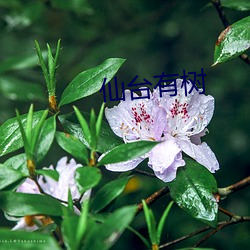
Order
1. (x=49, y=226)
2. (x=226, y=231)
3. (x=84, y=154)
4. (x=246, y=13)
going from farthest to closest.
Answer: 1. (x=226, y=231)
2. (x=246, y=13)
3. (x=49, y=226)
4. (x=84, y=154)

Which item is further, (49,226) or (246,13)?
(246,13)

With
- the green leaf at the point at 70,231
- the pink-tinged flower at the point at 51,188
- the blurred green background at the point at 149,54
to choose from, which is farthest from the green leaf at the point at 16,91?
the green leaf at the point at 70,231

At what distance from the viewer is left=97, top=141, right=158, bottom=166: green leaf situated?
1.04 metres

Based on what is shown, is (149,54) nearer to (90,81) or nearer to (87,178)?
(90,81)

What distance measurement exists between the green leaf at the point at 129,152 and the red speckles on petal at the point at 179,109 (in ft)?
0.86

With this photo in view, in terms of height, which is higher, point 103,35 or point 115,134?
point 103,35

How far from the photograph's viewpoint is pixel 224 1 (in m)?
1.50

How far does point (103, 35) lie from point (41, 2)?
1.74 ft

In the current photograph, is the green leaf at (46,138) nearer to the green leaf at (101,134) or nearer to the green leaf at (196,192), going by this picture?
the green leaf at (101,134)

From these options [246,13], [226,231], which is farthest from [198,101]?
[226,231]

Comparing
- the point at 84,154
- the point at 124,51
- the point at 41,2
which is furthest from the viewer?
the point at 124,51

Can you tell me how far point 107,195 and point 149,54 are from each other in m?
2.36

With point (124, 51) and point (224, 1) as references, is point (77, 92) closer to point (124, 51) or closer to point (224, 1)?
point (224, 1)

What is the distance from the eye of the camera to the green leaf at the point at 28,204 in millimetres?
1042
